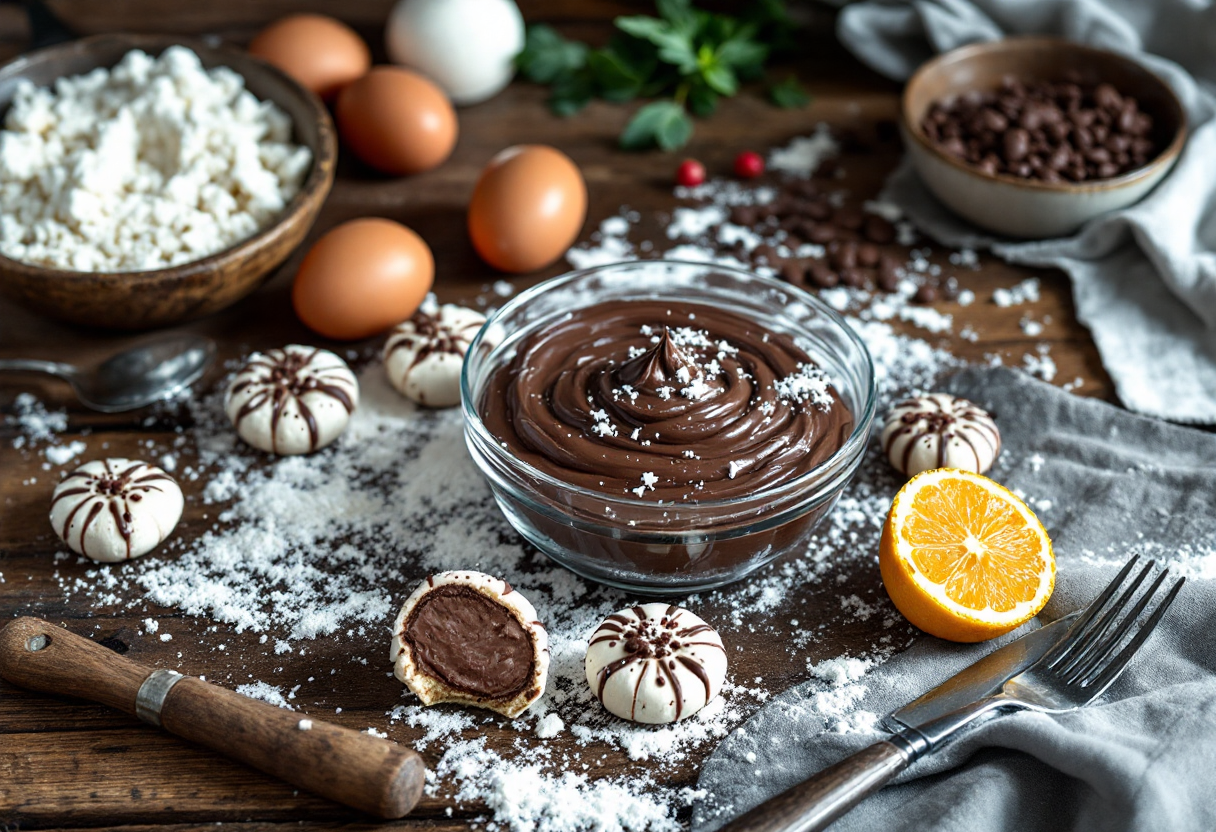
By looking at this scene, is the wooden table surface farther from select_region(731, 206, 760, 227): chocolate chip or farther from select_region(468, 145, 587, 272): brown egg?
select_region(731, 206, 760, 227): chocolate chip

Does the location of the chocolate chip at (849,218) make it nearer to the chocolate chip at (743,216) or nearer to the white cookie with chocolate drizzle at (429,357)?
the chocolate chip at (743,216)

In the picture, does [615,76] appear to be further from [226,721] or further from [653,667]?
[226,721]

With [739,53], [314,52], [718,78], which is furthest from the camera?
[739,53]

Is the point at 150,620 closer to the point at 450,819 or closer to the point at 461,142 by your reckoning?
the point at 450,819

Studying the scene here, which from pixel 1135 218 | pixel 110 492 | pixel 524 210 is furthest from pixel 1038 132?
pixel 110 492

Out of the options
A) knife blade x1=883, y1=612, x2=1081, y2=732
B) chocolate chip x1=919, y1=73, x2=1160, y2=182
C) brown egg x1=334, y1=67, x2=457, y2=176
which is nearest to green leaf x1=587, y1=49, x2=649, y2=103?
brown egg x1=334, y1=67, x2=457, y2=176

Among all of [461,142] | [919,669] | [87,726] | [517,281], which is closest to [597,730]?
[919,669]
